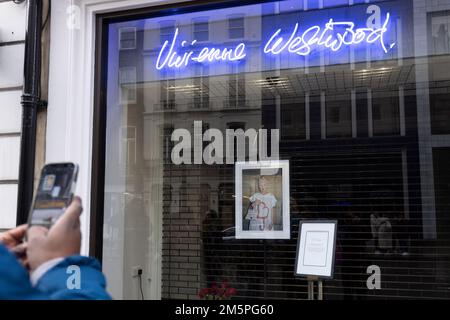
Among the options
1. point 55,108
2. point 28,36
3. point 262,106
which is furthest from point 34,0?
point 262,106

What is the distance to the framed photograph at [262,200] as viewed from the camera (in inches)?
176

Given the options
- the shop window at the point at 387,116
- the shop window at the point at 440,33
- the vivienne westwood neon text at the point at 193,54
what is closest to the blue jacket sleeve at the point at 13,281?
the vivienne westwood neon text at the point at 193,54

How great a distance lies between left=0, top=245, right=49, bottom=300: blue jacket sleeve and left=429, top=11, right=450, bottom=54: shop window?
384 cm

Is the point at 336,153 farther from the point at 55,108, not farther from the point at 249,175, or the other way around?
the point at 55,108

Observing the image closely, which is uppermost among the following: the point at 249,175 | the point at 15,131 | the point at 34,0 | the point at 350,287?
the point at 34,0

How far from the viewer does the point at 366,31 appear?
163 inches

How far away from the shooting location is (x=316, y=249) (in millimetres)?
3936

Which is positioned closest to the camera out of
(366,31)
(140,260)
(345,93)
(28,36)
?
(28,36)

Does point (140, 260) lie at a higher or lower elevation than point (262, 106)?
lower

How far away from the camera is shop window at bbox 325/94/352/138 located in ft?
14.5

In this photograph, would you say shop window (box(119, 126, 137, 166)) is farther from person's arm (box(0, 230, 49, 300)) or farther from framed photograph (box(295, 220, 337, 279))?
person's arm (box(0, 230, 49, 300))

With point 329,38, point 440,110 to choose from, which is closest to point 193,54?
point 329,38

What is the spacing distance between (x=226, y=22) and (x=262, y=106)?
0.89 metres

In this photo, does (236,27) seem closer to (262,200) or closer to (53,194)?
(262,200)
